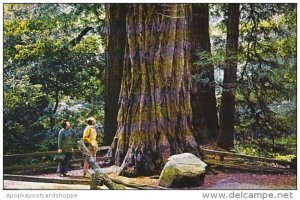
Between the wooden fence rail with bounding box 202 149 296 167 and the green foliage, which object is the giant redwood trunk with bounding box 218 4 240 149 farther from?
the green foliage

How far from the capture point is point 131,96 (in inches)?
267

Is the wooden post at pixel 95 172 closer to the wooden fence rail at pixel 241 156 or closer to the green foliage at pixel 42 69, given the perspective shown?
the green foliage at pixel 42 69

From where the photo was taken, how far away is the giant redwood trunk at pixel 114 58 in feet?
22.6

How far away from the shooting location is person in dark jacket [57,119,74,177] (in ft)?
21.7

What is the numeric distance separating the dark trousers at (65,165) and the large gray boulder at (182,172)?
3.11 feet

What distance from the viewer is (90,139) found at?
6.66 meters

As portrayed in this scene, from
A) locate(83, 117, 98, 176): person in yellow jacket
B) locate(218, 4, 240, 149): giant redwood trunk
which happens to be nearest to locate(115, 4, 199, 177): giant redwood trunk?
locate(83, 117, 98, 176): person in yellow jacket

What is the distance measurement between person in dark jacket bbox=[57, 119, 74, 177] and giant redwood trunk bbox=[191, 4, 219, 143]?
51.5 inches

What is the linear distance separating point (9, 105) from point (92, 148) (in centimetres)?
94

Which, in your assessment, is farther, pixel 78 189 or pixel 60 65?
pixel 60 65

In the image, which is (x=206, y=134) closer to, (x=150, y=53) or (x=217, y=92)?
(x=217, y=92)

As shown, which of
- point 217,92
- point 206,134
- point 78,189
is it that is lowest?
point 78,189

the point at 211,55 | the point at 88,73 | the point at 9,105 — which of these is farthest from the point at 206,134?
the point at 9,105

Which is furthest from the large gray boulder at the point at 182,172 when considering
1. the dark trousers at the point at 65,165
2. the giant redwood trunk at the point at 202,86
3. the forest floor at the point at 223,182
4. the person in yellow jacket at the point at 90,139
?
the dark trousers at the point at 65,165
